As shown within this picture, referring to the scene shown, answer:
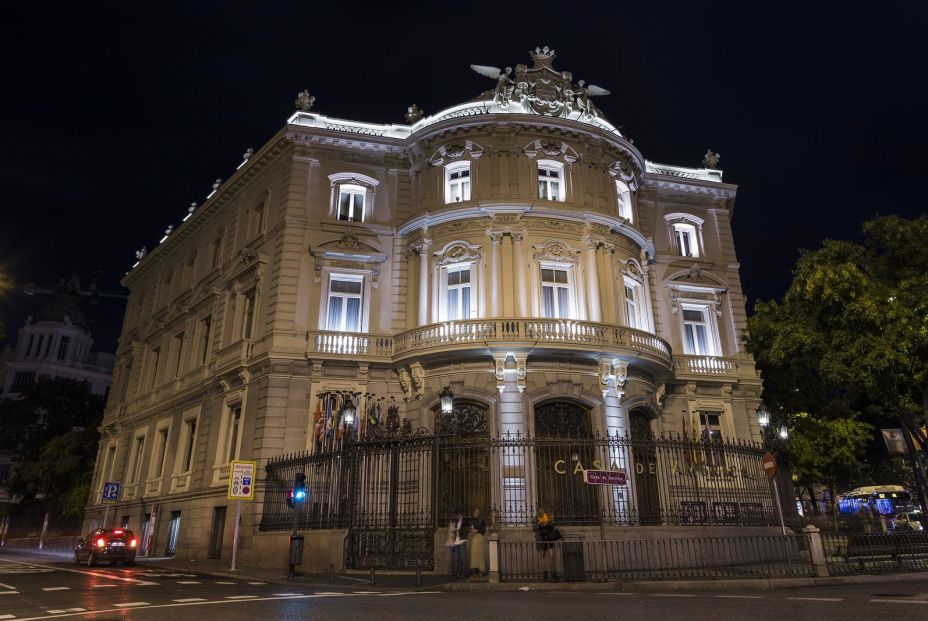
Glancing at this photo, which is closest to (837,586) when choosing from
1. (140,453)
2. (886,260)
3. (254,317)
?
(886,260)

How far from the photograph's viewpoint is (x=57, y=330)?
75312mm

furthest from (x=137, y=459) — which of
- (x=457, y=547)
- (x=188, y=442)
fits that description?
(x=457, y=547)

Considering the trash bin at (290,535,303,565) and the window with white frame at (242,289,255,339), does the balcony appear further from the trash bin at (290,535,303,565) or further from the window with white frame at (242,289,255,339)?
the window with white frame at (242,289,255,339)

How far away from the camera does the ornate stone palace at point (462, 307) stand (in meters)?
23.0

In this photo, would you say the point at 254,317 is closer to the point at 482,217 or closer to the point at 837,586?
the point at 482,217

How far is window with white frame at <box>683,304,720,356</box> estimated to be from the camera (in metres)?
29.6

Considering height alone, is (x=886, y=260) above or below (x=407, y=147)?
below

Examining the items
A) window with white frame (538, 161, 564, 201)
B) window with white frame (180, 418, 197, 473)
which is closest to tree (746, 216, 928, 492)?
window with white frame (538, 161, 564, 201)

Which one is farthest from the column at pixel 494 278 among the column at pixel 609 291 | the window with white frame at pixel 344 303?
the window with white frame at pixel 344 303

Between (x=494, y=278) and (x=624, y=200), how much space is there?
7932 mm

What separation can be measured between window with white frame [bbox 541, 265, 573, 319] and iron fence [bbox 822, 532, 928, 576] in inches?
457

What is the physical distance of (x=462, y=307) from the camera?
82.3ft

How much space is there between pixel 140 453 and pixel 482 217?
2215 cm

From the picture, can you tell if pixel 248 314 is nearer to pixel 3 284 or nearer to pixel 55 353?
pixel 3 284
